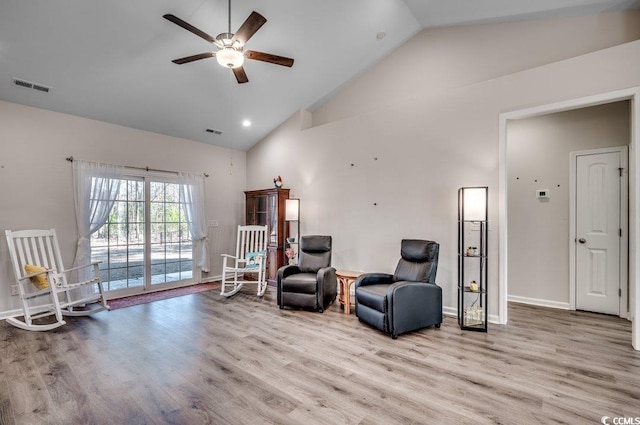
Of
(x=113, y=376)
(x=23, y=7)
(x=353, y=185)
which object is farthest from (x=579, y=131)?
(x=23, y=7)

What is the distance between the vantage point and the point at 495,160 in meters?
3.47

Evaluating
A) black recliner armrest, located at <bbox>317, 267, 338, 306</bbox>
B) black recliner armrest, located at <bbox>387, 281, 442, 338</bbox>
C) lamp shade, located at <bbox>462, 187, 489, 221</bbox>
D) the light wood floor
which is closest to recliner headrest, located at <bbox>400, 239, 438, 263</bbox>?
black recliner armrest, located at <bbox>387, 281, 442, 338</bbox>

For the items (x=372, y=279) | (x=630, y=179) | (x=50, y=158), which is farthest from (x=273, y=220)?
(x=630, y=179)

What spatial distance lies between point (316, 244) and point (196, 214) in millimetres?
2520

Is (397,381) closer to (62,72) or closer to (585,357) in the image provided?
(585,357)

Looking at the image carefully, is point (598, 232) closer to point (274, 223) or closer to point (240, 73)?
point (274, 223)

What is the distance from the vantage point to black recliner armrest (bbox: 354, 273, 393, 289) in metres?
3.59

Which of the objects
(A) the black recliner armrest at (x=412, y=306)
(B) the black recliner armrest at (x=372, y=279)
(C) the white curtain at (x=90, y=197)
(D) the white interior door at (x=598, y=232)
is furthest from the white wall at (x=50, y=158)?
(D) the white interior door at (x=598, y=232)

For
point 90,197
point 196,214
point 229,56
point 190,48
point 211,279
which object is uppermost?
point 190,48

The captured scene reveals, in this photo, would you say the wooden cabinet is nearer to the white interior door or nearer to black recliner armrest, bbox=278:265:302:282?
black recliner armrest, bbox=278:265:302:282

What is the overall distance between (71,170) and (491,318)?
19.6 feet

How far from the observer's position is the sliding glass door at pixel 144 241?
461cm

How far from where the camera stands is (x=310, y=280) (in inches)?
154

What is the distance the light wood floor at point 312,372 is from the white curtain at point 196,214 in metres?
2.03
